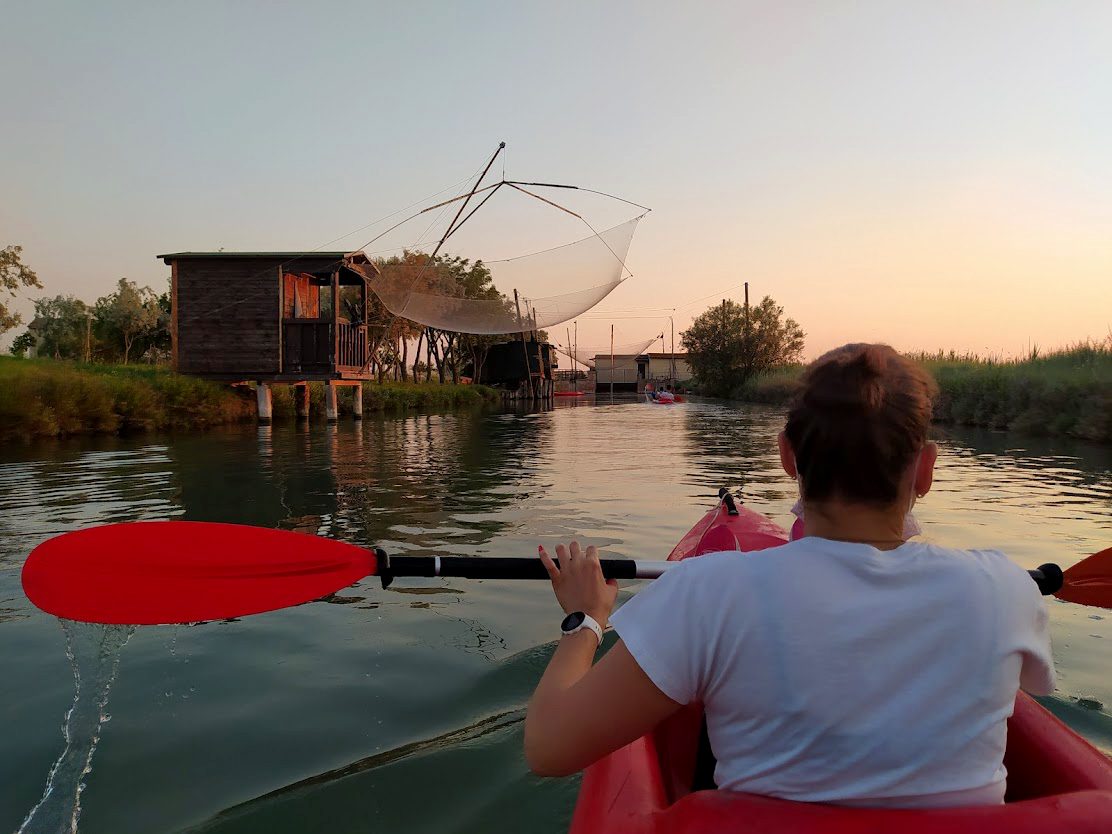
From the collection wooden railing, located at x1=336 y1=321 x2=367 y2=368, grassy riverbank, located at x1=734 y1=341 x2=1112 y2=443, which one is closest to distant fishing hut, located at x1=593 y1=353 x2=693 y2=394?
grassy riverbank, located at x1=734 y1=341 x2=1112 y2=443

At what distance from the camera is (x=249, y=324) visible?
63.5 ft

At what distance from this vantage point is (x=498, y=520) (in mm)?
7379

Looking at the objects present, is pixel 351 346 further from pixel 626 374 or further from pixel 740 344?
pixel 626 374

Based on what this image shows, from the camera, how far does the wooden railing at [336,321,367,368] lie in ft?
65.0

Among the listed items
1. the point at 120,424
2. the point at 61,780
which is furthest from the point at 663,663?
the point at 120,424

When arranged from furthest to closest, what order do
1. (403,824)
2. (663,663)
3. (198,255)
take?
(198,255), (403,824), (663,663)

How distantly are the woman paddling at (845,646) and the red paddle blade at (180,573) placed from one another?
60.2 inches

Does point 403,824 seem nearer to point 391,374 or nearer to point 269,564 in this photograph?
point 269,564

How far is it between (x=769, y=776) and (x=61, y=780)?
261cm

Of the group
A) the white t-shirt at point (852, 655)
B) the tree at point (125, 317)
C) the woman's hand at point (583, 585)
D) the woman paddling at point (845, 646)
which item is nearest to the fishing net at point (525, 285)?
the woman's hand at point (583, 585)

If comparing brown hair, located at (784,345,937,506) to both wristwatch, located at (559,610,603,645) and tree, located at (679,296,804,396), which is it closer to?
wristwatch, located at (559,610,603,645)

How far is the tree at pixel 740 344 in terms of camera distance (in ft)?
173

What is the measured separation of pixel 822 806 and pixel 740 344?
53.1 m

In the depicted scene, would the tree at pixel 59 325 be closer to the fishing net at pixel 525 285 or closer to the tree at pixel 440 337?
the tree at pixel 440 337
